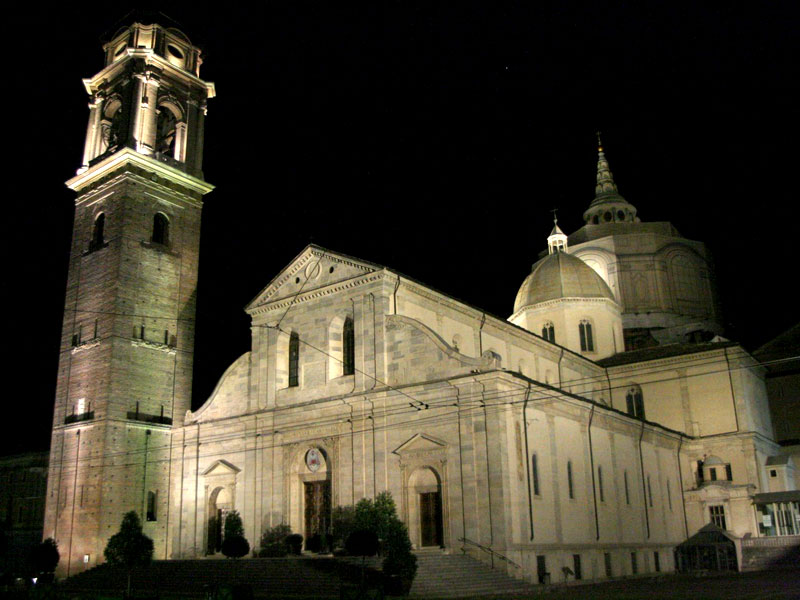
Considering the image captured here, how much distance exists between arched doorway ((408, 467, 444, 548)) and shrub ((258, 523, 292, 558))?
6.24 m

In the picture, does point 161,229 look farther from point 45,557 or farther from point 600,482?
point 600,482

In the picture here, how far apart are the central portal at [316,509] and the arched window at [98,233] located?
699 inches

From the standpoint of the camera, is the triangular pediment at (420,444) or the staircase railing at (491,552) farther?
the triangular pediment at (420,444)

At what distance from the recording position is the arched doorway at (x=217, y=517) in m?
37.3

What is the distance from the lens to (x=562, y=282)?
2066 inches

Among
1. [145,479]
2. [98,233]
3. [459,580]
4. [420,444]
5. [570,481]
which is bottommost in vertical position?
[459,580]

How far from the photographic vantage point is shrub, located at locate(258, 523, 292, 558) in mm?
33938

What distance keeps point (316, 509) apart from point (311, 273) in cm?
1057

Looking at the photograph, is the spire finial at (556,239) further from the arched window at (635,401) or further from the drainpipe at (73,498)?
the drainpipe at (73,498)

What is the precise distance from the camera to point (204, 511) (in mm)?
37594

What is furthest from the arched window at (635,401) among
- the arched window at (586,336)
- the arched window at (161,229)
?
the arched window at (161,229)

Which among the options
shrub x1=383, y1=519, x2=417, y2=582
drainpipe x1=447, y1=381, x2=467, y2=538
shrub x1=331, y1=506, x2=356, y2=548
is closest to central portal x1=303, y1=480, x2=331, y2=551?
shrub x1=331, y1=506, x2=356, y2=548

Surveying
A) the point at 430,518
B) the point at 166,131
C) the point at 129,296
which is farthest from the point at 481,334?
the point at 166,131

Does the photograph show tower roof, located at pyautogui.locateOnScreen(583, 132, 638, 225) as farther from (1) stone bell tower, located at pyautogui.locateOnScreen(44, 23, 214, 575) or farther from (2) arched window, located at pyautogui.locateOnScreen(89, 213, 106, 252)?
(2) arched window, located at pyautogui.locateOnScreen(89, 213, 106, 252)
